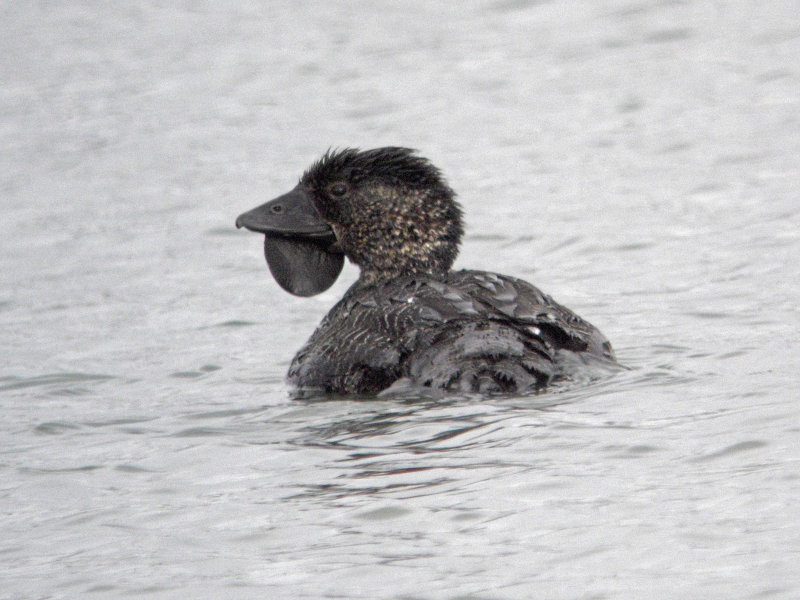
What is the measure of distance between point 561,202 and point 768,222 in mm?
1959

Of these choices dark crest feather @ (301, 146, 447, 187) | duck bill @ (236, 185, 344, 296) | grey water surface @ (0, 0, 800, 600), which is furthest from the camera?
duck bill @ (236, 185, 344, 296)

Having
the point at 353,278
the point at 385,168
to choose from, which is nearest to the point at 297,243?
the point at 385,168

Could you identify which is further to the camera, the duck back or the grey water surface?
the duck back

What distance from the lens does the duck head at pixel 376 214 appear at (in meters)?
8.34

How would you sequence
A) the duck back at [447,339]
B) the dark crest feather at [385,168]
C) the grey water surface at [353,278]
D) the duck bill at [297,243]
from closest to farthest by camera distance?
the grey water surface at [353,278] < the duck back at [447,339] < the dark crest feather at [385,168] < the duck bill at [297,243]

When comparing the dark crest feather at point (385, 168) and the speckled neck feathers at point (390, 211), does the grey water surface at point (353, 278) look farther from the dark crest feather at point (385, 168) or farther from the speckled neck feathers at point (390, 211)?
the dark crest feather at point (385, 168)

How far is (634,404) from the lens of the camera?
6945 millimetres

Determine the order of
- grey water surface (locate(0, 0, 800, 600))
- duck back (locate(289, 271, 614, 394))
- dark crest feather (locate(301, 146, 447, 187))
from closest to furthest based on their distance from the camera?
grey water surface (locate(0, 0, 800, 600)), duck back (locate(289, 271, 614, 394)), dark crest feather (locate(301, 146, 447, 187))

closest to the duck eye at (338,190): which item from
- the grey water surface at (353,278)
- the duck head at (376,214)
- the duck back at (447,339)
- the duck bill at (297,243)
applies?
the duck head at (376,214)

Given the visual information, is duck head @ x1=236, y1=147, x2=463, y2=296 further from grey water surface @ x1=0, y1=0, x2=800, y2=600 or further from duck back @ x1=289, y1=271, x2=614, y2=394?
grey water surface @ x1=0, y1=0, x2=800, y2=600

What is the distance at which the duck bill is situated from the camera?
8430mm

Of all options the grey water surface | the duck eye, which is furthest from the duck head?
the grey water surface

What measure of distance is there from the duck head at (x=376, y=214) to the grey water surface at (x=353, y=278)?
961 mm

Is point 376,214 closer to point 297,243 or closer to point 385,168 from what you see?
point 385,168
